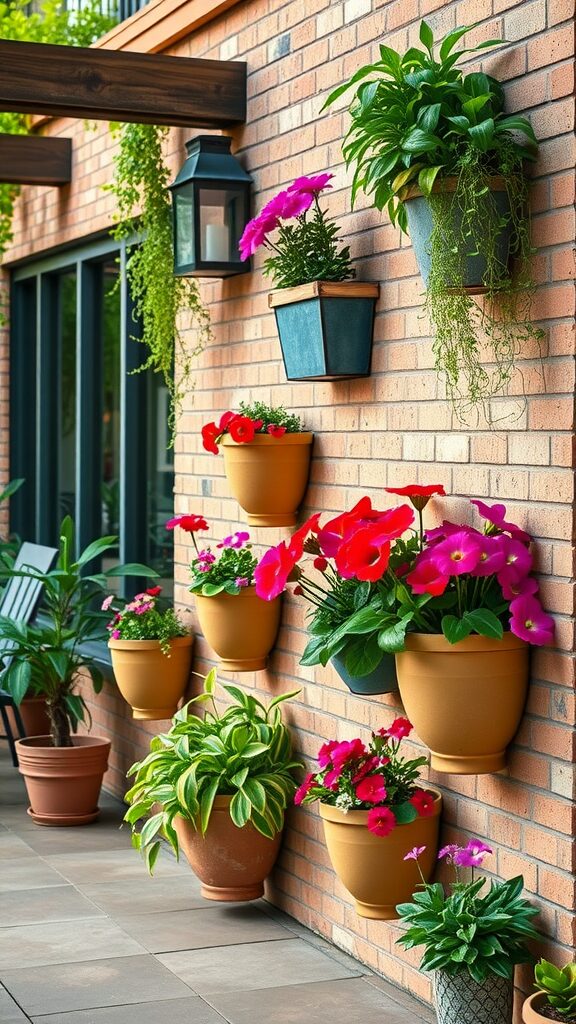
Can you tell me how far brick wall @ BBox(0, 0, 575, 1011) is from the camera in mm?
2811

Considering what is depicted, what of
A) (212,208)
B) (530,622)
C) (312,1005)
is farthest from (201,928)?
(212,208)

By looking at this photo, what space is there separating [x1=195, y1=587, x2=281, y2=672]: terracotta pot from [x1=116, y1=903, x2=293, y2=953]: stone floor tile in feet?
2.32

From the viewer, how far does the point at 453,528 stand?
2.94 metres

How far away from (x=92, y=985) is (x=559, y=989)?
4.22ft

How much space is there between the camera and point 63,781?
5.10 m

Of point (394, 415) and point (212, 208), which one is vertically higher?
point (212, 208)

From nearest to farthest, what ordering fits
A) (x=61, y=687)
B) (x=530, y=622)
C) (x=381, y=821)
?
1. (x=530, y=622)
2. (x=381, y=821)
3. (x=61, y=687)

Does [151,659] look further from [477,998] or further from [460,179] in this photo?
[460,179]

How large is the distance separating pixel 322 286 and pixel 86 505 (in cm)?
307

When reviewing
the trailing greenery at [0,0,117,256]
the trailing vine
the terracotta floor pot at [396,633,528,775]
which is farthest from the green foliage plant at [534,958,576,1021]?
the trailing greenery at [0,0,117,256]

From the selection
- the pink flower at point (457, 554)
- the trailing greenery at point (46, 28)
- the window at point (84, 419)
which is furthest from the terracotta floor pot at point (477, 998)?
the trailing greenery at point (46, 28)

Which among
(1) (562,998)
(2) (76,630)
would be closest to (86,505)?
(2) (76,630)

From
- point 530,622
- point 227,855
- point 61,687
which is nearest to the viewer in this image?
point 530,622

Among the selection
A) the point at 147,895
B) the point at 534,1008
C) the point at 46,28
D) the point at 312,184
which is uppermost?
the point at 46,28
